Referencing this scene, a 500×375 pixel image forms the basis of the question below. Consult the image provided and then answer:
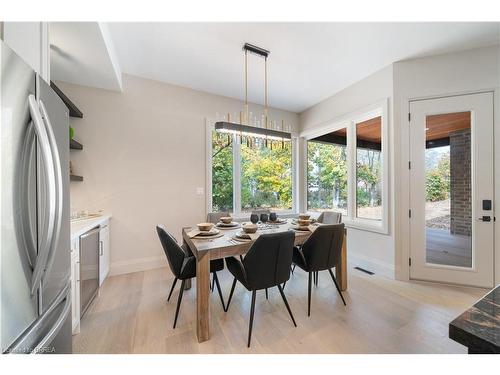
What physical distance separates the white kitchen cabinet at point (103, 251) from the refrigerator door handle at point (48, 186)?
1.75 m

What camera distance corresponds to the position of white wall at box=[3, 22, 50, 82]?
3.01 feet

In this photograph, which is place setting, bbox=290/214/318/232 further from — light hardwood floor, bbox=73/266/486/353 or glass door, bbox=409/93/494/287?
glass door, bbox=409/93/494/287

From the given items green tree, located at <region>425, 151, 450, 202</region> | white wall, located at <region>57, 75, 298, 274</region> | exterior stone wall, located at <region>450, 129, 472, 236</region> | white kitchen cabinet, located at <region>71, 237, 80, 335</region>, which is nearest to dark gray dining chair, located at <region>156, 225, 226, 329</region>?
white kitchen cabinet, located at <region>71, 237, 80, 335</region>

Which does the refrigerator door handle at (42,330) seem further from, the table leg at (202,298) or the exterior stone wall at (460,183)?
the exterior stone wall at (460,183)

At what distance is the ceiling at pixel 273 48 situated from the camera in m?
2.08

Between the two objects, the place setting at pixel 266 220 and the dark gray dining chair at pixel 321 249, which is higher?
the place setting at pixel 266 220

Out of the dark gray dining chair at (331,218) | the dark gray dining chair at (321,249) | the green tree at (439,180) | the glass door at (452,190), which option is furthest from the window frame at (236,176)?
the green tree at (439,180)

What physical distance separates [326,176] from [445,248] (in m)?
2.01

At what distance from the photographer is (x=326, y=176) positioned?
4.05 m

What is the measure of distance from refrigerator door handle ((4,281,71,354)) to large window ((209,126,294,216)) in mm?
2518

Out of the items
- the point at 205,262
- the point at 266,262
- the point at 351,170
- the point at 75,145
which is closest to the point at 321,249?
the point at 266,262

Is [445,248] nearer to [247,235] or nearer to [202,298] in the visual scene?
[247,235]

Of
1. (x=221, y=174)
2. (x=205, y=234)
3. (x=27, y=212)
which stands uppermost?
(x=221, y=174)

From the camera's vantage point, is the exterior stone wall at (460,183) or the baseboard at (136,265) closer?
the exterior stone wall at (460,183)
